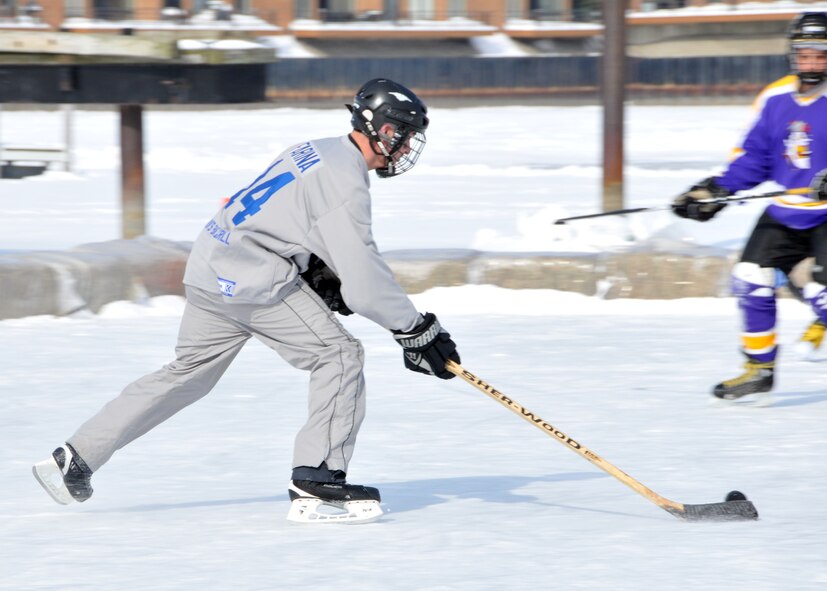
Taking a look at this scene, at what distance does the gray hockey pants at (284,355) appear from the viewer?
11.9 feet

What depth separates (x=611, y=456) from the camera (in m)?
4.66

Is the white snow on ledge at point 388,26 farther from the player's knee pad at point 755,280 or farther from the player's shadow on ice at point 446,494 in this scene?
the player's shadow on ice at point 446,494

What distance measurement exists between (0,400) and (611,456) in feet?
7.97

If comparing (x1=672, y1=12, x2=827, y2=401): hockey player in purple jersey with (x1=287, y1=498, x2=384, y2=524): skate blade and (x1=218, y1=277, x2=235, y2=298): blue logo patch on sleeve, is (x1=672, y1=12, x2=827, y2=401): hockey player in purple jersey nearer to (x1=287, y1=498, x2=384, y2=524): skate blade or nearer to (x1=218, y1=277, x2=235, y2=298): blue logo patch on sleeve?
(x1=287, y1=498, x2=384, y2=524): skate blade

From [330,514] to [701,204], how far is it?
2419 mm

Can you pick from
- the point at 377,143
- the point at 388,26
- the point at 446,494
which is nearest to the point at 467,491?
the point at 446,494

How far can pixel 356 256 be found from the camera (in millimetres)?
3457

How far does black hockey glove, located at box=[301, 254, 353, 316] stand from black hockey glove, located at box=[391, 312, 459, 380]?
0.20 m

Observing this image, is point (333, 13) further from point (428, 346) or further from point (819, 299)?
point (428, 346)

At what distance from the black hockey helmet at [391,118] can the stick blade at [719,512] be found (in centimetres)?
118

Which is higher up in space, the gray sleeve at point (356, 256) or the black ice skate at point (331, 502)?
the gray sleeve at point (356, 256)

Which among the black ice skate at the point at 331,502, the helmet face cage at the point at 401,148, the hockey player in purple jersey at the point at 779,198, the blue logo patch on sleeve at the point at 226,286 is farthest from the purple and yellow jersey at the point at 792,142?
the blue logo patch on sleeve at the point at 226,286

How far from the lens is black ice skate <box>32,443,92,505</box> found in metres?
3.73

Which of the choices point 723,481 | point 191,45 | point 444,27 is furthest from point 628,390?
point 444,27
